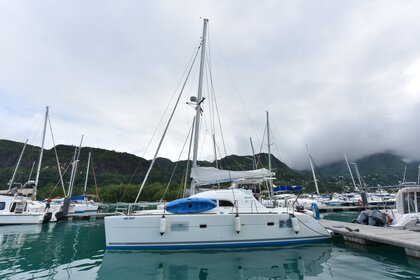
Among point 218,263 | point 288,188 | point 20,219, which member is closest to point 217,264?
point 218,263

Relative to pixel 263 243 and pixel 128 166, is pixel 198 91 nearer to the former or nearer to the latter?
pixel 263 243

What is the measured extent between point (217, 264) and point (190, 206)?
271 centimetres

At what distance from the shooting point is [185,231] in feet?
32.2

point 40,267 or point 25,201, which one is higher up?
point 25,201

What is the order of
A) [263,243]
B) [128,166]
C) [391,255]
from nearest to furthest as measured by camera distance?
[391,255] → [263,243] → [128,166]

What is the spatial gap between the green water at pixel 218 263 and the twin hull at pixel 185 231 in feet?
1.04

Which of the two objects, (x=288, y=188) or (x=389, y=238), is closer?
(x=389, y=238)

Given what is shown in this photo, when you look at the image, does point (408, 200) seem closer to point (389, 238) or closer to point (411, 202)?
point (411, 202)

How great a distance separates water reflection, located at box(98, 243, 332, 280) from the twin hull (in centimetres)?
32

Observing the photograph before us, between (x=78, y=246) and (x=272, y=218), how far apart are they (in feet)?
31.1

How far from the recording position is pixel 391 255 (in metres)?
9.21

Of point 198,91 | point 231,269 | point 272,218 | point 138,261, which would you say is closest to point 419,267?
point 272,218

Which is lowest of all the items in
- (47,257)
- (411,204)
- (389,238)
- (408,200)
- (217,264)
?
(47,257)

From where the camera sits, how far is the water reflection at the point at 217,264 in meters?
7.29
